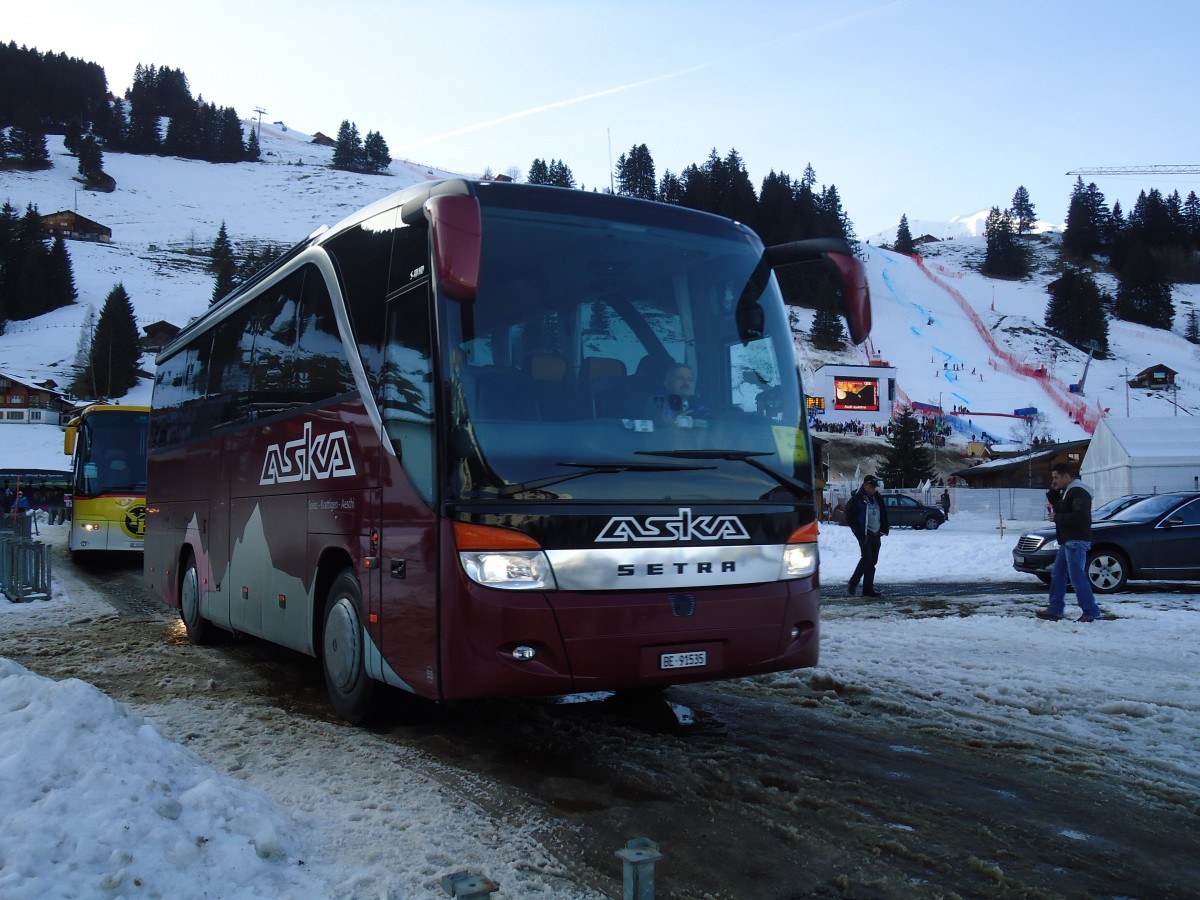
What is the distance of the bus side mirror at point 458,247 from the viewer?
14.3 feet

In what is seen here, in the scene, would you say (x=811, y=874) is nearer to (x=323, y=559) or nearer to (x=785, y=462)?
(x=785, y=462)

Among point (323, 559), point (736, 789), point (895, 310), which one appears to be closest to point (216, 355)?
point (323, 559)

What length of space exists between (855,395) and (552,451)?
305 feet

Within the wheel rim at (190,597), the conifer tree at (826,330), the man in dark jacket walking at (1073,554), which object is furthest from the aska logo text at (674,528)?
the conifer tree at (826,330)

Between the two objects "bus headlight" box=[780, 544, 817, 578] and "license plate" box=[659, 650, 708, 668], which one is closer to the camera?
"license plate" box=[659, 650, 708, 668]

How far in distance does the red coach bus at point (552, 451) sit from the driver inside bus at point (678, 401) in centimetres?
2

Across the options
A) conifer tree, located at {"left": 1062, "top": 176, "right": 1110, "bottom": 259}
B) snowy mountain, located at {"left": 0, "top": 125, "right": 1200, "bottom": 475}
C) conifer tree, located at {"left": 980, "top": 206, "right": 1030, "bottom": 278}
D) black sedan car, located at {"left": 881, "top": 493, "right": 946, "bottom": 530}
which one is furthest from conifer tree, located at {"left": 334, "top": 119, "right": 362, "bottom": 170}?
black sedan car, located at {"left": 881, "top": 493, "right": 946, "bottom": 530}

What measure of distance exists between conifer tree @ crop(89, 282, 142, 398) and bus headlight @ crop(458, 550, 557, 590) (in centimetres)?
9580

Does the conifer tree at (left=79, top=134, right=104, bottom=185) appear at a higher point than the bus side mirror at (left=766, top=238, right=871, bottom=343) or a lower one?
higher

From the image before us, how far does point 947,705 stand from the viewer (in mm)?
6641

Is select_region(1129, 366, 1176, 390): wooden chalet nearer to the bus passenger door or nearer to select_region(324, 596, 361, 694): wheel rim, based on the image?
select_region(324, 596, 361, 694): wheel rim

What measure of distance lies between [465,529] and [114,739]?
5.69 ft

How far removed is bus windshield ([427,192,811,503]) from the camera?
4.89m

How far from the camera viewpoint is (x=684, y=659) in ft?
16.7
